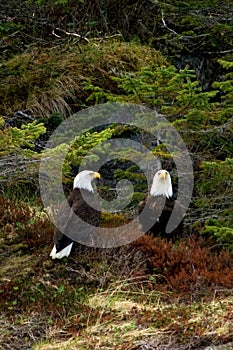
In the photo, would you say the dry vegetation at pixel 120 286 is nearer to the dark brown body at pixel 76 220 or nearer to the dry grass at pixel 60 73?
the dark brown body at pixel 76 220

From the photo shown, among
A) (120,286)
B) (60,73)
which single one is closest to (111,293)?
(120,286)

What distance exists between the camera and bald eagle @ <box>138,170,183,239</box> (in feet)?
29.5

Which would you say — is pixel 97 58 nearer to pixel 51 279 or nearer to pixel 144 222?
pixel 144 222

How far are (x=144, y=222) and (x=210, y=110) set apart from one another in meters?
1.89

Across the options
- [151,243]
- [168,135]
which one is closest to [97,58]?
[168,135]

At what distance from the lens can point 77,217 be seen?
8.28 m

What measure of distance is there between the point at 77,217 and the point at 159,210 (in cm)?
123

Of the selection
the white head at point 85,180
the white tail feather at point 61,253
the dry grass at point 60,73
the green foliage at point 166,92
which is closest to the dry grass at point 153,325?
the white tail feather at point 61,253

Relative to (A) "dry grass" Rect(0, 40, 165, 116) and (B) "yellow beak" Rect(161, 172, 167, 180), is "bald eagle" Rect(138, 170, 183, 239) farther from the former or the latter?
(A) "dry grass" Rect(0, 40, 165, 116)

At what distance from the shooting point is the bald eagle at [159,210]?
354 inches

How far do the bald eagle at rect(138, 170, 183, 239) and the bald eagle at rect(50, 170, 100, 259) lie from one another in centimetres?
71

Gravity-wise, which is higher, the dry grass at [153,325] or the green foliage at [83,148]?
the green foliage at [83,148]

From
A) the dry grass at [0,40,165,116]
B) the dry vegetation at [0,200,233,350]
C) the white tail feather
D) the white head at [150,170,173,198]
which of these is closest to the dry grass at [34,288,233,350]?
the dry vegetation at [0,200,233,350]

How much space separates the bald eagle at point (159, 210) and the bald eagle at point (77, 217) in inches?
28.0
